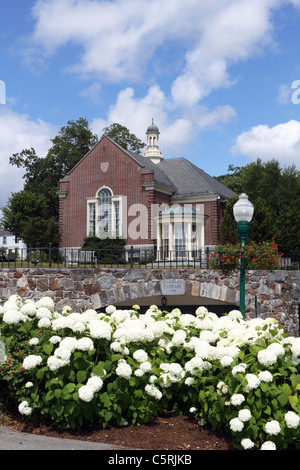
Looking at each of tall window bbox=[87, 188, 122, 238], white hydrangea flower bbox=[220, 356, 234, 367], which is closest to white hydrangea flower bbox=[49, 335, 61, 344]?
white hydrangea flower bbox=[220, 356, 234, 367]

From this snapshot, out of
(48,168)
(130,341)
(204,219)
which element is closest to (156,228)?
(204,219)

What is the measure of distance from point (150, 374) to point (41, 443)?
1.48 metres

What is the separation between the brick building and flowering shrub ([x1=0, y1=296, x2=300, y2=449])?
2140 centimetres

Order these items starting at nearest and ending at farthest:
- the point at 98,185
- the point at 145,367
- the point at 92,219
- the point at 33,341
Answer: the point at 145,367, the point at 33,341, the point at 98,185, the point at 92,219

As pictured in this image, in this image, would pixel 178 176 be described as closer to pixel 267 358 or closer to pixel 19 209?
pixel 19 209

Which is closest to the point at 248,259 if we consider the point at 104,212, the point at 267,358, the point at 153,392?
the point at 153,392

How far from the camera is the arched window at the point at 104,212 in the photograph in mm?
31047

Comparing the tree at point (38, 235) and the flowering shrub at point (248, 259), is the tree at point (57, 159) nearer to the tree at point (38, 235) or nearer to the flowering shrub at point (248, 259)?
the tree at point (38, 235)

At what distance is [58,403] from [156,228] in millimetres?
24516

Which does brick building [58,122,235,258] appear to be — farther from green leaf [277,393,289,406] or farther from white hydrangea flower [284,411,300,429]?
white hydrangea flower [284,411,300,429]

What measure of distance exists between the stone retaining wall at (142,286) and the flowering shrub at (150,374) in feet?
30.2

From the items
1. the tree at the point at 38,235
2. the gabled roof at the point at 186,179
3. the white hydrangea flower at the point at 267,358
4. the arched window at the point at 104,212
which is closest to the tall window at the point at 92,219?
the arched window at the point at 104,212

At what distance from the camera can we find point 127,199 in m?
30.5

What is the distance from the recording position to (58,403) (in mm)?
5152
